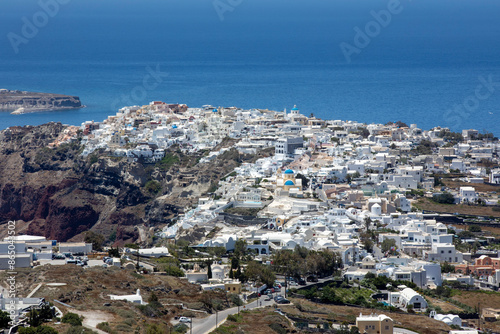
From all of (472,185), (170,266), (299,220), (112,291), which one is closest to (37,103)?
(472,185)

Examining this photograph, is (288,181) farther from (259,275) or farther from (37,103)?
(37,103)

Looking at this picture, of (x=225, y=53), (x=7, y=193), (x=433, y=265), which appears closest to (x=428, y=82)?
(x=225, y=53)

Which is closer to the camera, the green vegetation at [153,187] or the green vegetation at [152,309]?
the green vegetation at [152,309]

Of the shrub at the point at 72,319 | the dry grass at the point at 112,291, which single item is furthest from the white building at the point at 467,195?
the shrub at the point at 72,319

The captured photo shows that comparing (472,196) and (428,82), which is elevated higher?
(428,82)

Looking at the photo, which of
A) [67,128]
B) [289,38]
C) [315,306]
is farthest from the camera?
[289,38]

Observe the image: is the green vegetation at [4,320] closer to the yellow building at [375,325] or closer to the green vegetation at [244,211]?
the yellow building at [375,325]

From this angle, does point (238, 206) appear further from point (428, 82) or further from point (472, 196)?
point (428, 82)
